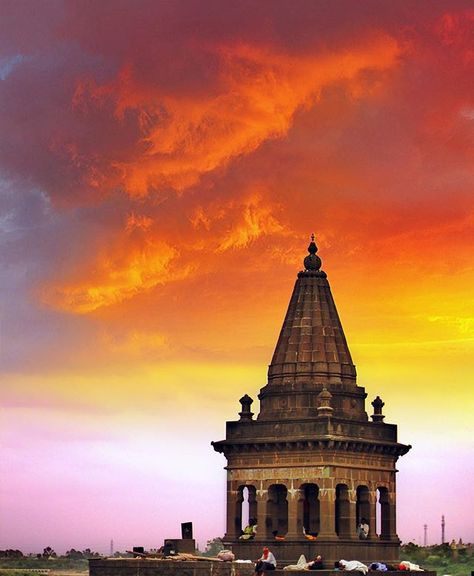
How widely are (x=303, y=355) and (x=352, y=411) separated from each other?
Answer: 364 cm

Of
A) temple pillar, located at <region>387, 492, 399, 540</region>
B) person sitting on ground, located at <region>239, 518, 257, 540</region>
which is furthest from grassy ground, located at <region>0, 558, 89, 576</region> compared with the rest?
temple pillar, located at <region>387, 492, 399, 540</region>

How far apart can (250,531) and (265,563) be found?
704cm

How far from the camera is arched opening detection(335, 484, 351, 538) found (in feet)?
267

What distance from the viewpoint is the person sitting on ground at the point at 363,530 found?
8219cm

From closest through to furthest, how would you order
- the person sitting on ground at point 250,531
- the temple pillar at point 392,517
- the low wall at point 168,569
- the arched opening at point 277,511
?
1. the low wall at point 168,569
2. the arched opening at point 277,511
3. the person sitting on ground at point 250,531
4. the temple pillar at point 392,517

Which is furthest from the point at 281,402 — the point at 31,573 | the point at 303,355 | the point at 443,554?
the point at 443,554

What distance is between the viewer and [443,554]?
136 metres

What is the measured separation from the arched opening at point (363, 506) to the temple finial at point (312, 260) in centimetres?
1138

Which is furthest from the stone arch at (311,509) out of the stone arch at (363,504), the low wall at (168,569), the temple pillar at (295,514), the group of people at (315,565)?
the low wall at (168,569)

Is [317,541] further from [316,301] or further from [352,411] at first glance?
[316,301]

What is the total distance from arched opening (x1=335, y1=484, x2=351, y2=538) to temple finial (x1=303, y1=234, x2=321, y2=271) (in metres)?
11.5

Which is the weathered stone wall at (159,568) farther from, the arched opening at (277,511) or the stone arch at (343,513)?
the stone arch at (343,513)

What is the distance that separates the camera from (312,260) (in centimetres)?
8625

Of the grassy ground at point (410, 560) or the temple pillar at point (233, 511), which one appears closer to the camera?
the temple pillar at point (233, 511)
